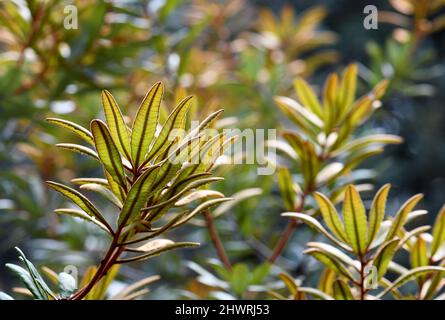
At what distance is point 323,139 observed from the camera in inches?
35.6

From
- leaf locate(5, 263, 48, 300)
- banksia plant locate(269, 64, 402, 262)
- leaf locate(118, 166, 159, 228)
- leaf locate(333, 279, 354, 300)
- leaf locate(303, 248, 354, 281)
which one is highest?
banksia plant locate(269, 64, 402, 262)

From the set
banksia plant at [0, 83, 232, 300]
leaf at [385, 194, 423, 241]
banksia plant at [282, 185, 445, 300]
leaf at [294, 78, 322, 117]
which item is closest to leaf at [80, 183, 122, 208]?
banksia plant at [0, 83, 232, 300]

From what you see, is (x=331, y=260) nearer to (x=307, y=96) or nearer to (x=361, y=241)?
(x=361, y=241)

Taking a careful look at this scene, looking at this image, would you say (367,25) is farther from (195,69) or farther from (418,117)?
(418,117)

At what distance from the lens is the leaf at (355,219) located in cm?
67

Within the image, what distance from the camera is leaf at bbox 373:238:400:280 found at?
645mm

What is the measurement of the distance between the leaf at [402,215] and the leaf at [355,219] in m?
0.03

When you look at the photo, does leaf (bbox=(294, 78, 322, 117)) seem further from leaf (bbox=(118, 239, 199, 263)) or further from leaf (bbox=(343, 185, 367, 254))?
leaf (bbox=(118, 239, 199, 263))

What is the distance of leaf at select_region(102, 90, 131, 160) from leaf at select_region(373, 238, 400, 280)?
0.29 meters

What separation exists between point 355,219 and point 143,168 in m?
0.24

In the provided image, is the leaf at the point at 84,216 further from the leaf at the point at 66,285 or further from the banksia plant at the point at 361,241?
the banksia plant at the point at 361,241

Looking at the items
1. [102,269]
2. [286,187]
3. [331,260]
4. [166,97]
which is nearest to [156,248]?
[102,269]
